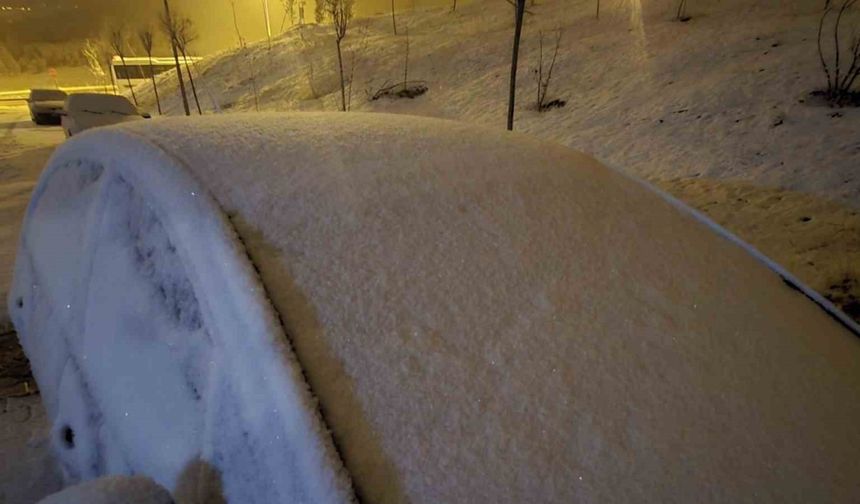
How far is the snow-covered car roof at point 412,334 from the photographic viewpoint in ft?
2.76

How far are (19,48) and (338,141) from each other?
260 feet

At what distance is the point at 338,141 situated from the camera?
140cm

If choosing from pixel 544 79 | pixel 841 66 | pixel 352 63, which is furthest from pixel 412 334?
pixel 352 63

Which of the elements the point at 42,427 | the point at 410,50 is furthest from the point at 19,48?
the point at 42,427

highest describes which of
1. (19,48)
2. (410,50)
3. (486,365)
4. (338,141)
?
(338,141)

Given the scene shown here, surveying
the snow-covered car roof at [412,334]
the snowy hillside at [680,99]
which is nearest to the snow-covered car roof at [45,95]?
the snowy hillside at [680,99]

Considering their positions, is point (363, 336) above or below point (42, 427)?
above

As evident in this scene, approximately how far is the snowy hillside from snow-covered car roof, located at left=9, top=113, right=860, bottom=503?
3.04 metres

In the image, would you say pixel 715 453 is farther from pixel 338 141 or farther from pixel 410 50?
pixel 410 50

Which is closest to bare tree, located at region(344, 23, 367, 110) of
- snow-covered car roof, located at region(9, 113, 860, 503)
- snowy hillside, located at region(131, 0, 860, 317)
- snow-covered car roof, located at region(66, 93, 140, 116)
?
snowy hillside, located at region(131, 0, 860, 317)

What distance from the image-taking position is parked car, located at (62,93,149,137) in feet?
27.8

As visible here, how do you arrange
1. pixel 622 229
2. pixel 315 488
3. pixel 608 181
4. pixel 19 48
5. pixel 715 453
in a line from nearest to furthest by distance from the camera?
pixel 315 488 → pixel 715 453 → pixel 622 229 → pixel 608 181 → pixel 19 48

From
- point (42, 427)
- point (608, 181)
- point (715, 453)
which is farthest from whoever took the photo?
point (42, 427)

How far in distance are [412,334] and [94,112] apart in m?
10.2
